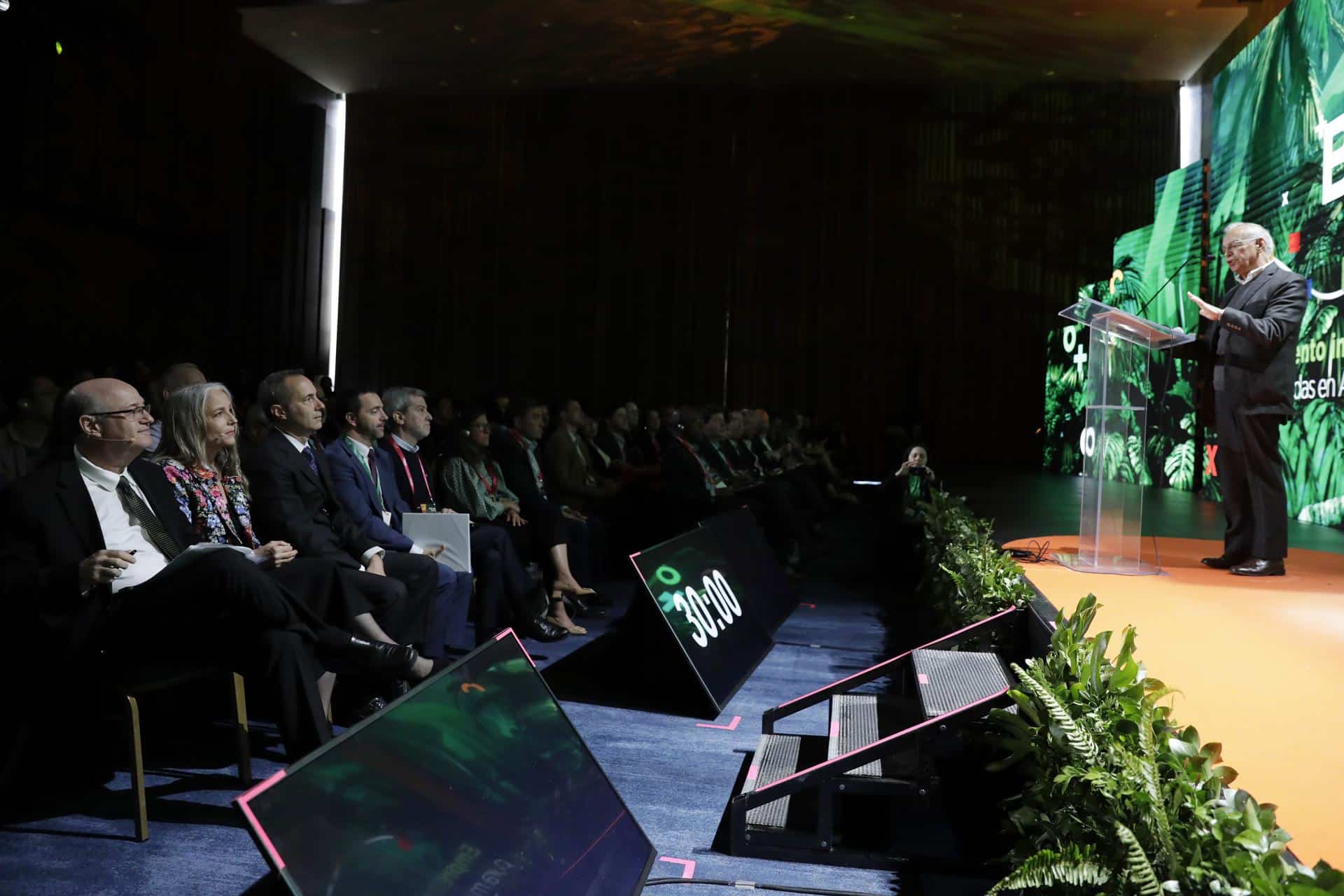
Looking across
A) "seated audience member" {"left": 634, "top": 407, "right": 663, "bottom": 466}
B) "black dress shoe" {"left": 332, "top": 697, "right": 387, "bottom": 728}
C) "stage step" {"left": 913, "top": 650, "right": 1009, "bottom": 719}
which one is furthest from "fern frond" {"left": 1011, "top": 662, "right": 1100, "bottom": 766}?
"seated audience member" {"left": 634, "top": 407, "right": 663, "bottom": 466}

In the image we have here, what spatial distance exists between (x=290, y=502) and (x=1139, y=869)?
2621 mm

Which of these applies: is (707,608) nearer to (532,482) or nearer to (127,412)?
(532,482)

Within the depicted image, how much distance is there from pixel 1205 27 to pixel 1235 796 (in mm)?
12224

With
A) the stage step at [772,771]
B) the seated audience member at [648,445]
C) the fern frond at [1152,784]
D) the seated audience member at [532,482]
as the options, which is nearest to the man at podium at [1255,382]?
the stage step at [772,771]

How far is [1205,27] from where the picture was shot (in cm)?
1123

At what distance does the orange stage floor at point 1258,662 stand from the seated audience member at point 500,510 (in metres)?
2.05

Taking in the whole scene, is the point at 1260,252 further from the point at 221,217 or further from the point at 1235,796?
the point at 221,217

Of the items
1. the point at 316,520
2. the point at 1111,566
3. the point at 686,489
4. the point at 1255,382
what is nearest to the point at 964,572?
the point at 1111,566

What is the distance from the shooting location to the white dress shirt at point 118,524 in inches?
99.0

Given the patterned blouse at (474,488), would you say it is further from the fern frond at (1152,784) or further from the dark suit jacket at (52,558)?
the fern frond at (1152,784)

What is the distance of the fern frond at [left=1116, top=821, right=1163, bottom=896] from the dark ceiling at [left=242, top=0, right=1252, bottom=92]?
36.3 feet

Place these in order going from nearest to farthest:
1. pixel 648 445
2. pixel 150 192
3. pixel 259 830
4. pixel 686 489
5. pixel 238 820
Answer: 1. pixel 259 830
2. pixel 238 820
3. pixel 686 489
4. pixel 648 445
5. pixel 150 192

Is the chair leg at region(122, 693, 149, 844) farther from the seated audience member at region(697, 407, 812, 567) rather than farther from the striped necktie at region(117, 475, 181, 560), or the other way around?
the seated audience member at region(697, 407, 812, 567)

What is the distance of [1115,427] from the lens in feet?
12.8
